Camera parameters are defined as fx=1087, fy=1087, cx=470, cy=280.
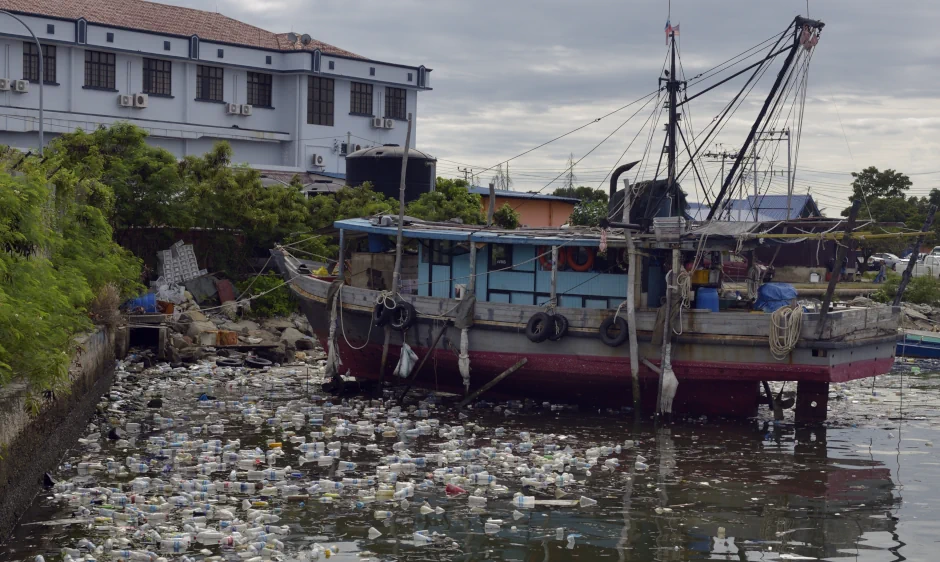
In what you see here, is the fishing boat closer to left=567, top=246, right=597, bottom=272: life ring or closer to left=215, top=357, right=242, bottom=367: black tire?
left=567, top=246, right=597, bottom=272: life ring

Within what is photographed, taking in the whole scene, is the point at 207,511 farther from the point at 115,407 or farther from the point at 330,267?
the point at 330,267

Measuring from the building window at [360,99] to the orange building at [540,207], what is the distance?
7.83m

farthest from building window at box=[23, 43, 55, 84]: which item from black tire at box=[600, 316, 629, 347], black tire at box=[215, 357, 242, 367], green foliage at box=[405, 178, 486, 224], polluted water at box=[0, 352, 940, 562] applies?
black tire at box=[600, 316, 629, 347]

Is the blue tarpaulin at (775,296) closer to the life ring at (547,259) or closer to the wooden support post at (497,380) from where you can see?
the life ring at (547,259)

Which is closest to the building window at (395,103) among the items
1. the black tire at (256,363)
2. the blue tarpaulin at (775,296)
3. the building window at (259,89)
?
the building window at (259,89)

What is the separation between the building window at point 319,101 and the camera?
5366cm

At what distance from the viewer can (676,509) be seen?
47.1 ft

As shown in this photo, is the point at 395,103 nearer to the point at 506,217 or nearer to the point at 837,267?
the point at 506,217

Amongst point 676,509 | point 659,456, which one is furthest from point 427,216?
point 676,509

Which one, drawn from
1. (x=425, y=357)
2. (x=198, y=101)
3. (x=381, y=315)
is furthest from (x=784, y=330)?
(x=198, y=101)

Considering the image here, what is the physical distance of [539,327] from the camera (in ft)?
70.0

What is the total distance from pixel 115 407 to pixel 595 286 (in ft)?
32.4

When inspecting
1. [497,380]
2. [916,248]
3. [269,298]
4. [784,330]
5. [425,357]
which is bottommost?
[497,380]

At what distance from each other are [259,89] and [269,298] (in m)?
20.7
